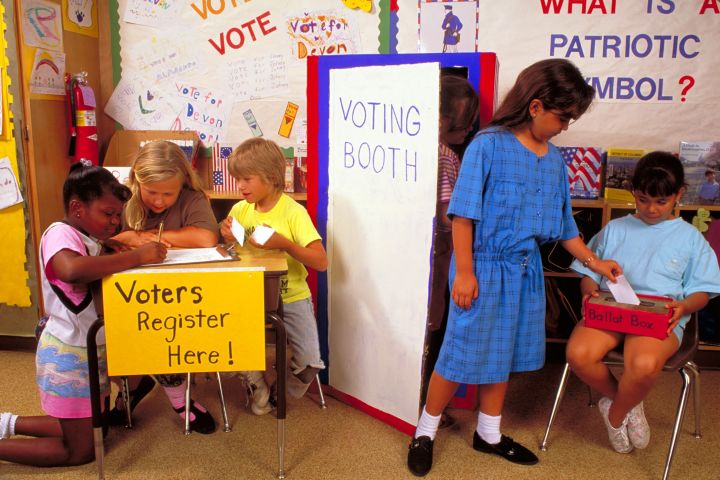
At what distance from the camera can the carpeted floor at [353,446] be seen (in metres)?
1.98

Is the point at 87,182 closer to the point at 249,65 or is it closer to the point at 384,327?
the point at 384,327

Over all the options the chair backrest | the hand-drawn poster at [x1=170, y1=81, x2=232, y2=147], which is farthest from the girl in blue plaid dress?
the hand-drawn poster at [x1=170, y1=81, x2=232, y2=147]

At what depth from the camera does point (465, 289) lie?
73.4 inches

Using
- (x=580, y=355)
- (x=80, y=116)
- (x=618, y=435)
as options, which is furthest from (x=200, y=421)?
(x=80, y=116)

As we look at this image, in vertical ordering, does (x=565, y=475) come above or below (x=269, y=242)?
below

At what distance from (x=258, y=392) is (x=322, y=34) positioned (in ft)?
5.68

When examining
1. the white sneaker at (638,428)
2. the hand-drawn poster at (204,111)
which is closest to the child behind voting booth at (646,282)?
the white sneaker at (638,428)

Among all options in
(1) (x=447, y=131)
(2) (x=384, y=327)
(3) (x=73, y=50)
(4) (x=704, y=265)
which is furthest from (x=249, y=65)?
(4) (x=704, y=265)

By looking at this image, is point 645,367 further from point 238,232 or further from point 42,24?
point 42,24

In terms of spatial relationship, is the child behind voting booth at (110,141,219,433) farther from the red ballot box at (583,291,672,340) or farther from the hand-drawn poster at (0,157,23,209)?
the red ballot box at (583,291,672,340)

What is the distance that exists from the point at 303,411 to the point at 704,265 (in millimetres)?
1498

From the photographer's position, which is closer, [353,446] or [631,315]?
[631,315]

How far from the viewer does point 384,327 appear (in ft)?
7.30

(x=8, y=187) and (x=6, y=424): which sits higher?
(x=8, y=187)
